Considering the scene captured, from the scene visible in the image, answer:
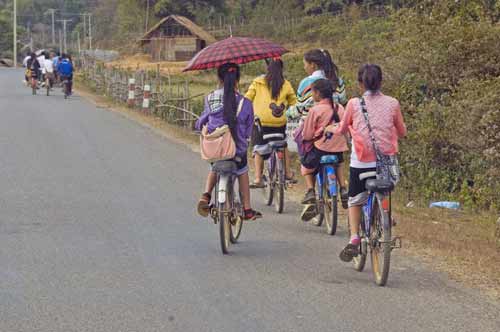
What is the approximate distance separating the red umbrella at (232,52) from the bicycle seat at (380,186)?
7.66 ft

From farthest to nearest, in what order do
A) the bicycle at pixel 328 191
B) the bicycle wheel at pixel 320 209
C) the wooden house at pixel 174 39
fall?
the wooden house at pixel 174 39, the bicycle wheel at pixel 320 209, the bicycle at pixel 328 191

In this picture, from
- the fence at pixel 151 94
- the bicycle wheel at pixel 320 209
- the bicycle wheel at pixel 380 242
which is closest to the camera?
the bicycle wheel at pixel 380 242

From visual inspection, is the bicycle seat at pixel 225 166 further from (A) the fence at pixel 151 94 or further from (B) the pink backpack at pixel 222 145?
(A) the fence at pixel 151 94

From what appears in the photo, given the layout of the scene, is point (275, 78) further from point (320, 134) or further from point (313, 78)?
point (320, 134)

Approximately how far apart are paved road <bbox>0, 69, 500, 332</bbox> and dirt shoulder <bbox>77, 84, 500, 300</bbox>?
27cm

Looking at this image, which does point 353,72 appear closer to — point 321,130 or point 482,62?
point 482,62

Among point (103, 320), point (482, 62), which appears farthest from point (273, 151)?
point (482, 62)

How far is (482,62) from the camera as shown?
53.9ft

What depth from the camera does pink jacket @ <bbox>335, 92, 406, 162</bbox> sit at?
25.0 feet

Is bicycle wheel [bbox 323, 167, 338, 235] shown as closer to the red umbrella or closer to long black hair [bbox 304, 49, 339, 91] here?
long black hair [bbox 304, 49, 339, 91]

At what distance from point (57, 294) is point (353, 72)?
13.2 m

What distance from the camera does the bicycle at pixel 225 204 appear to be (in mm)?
8633

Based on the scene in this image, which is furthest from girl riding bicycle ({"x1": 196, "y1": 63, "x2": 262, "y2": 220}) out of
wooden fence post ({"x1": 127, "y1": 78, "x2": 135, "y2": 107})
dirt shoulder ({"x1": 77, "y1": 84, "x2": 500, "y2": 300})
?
wooden fence post ({"x1": 127, "y1": 78, "x2": 135, "y2": 107})

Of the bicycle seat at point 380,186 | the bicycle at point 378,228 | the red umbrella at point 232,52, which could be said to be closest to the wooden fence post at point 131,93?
the red umbrella at point 232,52
